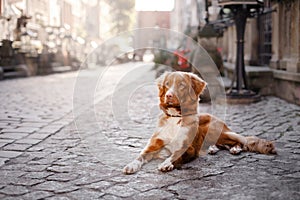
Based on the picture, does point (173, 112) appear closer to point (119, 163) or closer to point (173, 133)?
point (173, 133)

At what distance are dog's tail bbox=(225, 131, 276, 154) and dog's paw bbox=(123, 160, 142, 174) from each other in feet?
3.72

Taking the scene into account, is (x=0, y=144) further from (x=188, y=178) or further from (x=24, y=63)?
(x=24, y=63)

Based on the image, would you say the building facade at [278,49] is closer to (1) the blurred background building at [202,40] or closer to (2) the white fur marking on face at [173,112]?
(1) the blurred background building at [202,40]

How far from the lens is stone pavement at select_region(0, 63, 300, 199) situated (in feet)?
10.8

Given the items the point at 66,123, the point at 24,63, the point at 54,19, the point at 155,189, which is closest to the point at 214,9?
the point at 24,63

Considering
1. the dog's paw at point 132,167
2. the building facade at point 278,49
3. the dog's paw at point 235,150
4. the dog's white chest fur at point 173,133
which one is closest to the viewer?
the dog's paw at point 132,167

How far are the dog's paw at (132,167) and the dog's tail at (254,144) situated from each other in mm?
1134

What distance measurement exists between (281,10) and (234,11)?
51.3 inches

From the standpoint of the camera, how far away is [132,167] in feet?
12.5

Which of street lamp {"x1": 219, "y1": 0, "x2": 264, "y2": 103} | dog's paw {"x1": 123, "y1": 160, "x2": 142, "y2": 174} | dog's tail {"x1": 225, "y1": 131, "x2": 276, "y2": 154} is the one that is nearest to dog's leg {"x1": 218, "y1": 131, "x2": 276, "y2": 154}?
dog's tail {"x1": 225, "y1": 131, "x2": 276, "y2": 154}

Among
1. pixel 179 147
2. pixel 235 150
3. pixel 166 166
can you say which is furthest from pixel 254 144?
pixel 166 166

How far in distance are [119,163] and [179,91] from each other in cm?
95

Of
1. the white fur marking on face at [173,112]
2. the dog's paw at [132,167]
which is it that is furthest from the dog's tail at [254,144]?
the dog's paw at [132,167]

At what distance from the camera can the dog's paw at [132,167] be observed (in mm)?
3784
